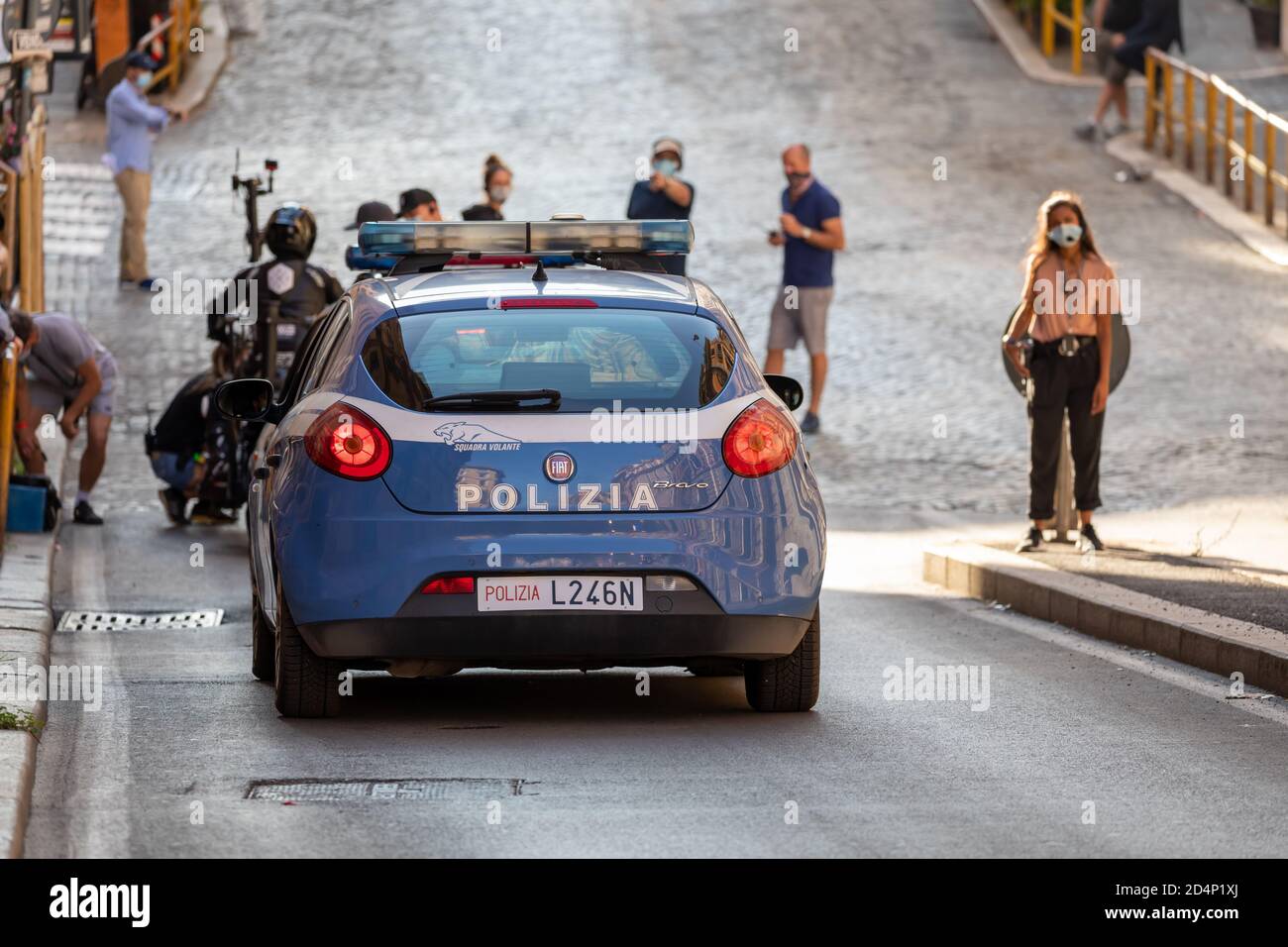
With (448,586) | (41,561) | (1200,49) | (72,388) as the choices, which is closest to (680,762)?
(448,586)

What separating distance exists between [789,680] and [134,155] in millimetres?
16502

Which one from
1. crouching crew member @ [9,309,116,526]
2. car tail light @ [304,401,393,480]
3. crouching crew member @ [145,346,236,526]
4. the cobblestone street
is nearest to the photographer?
car tail light @ [304,401,393,480]

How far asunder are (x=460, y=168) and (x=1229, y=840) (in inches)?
882

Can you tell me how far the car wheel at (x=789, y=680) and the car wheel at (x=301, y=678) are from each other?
1.44 m

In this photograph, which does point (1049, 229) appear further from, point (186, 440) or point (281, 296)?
point (186, 440)

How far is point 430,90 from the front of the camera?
33188 mm

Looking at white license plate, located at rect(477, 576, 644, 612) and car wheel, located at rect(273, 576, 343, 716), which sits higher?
white license plate, located at rect(477, 576, 644, 612)

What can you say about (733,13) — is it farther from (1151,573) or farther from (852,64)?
(1151,573)

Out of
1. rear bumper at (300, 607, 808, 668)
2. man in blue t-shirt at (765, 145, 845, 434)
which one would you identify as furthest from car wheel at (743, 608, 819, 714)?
man in blue t-shirt at (765, 145, 845, 434)

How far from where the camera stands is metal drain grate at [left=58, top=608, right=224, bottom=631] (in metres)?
11.9

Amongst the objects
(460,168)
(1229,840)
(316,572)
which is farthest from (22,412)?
(460,168)

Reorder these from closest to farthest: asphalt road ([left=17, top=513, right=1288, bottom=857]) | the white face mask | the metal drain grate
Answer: asphalt road ([left=17, top=513, right=1288, bottom=857]) → the metal drain grate → the white face mask

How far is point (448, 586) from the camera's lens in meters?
8.38

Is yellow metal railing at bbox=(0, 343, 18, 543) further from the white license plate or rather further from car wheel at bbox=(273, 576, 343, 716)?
the white license plate
